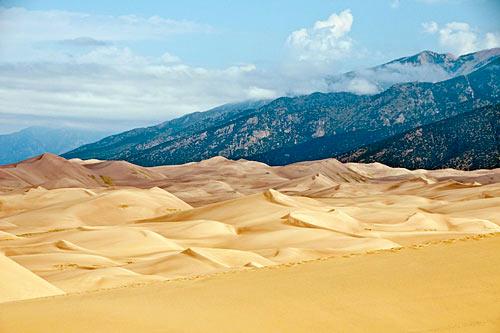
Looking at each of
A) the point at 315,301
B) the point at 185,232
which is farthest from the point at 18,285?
the point at 185,232

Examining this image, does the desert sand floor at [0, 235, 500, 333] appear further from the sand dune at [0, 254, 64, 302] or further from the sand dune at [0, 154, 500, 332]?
the sand dune at [0, 254, 64, 302]

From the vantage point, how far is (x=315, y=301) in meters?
15.2

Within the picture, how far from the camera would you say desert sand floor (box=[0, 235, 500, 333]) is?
44.9 ft

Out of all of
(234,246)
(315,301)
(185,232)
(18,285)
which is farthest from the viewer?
(185,232)

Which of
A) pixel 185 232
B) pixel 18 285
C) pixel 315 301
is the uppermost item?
pixel 315 301

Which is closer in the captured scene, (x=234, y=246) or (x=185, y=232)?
(x=234, y=246)

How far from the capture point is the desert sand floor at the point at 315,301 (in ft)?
44.9

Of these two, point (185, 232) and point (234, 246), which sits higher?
point (185, 232)

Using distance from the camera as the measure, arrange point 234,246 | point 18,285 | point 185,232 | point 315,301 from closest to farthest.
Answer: point 315,301 < point 18,285 < point 234,246 < point 185,232

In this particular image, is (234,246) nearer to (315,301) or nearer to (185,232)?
(185,232)

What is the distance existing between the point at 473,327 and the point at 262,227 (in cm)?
5046

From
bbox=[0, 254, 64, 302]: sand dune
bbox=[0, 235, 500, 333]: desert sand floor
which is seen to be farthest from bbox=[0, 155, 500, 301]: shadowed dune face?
bbox=[0, 235, 500, 333]: desert sand floor

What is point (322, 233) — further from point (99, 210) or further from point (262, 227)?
point (99, 210)

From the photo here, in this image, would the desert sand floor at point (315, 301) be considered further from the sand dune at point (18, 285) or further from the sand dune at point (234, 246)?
the sand dune at point (18, 285)
